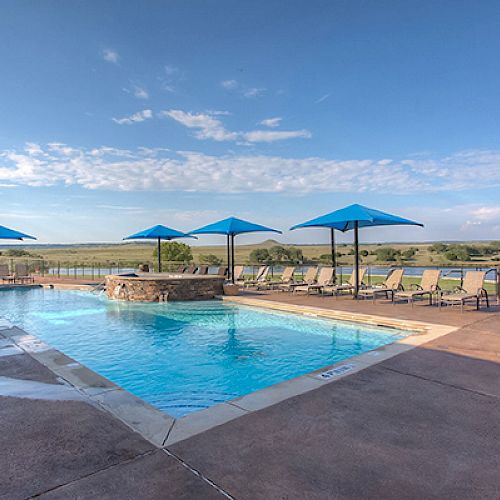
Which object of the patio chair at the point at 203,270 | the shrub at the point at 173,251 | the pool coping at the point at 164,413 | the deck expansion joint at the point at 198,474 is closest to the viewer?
the deck expansion joint at the point at 198,474

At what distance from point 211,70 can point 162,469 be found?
1255 centimetres

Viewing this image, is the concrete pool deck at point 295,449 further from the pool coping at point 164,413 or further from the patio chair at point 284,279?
the patio chair at point 284,279

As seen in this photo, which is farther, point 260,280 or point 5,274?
point 5,274

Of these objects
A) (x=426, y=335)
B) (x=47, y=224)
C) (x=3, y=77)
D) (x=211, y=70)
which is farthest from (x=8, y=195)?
(x=426, y=335)

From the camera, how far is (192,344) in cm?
739

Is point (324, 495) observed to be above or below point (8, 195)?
below

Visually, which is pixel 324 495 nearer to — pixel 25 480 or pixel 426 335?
pixel 25 480

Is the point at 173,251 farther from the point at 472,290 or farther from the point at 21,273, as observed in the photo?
the point at 472,290

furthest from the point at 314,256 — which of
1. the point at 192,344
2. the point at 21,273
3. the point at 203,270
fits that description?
the point at 192,344

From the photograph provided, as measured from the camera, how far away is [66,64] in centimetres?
1168

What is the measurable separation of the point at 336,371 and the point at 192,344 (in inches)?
142

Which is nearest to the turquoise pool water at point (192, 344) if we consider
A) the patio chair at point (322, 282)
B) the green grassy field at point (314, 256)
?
the patio chair at point (322, 282)

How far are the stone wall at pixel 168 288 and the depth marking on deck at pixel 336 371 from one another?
8.24m

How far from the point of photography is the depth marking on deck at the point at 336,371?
4.34 metres
